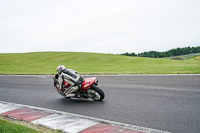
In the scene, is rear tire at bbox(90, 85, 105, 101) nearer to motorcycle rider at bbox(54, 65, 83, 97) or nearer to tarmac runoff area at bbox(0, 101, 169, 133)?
motorcycle rider at bbox(54, 65, 83, 97)

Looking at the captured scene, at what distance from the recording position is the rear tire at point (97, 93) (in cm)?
778

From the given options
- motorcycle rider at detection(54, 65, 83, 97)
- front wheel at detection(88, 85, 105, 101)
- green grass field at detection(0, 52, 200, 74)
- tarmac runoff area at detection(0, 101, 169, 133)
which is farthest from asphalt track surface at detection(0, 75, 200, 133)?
green grass field at detection(0, 52, 200, 74)

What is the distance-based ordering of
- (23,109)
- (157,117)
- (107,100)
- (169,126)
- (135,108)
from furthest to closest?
1. (107,100)
2. (23,109)
3. (135,108)
4. (157,117)
5. (169,126)

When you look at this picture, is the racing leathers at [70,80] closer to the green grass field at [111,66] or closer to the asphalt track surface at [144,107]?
the asphalt track surface at [144,107]

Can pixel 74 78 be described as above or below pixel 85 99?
above

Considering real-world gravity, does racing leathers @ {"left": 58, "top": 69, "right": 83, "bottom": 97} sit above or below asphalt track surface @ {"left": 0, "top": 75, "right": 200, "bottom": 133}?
above

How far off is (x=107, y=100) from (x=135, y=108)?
1.63 m

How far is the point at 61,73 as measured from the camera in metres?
8.10

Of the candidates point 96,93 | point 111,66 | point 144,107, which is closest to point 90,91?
point 96,93

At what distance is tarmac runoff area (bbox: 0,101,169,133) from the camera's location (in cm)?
488

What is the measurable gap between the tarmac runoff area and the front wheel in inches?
65.9

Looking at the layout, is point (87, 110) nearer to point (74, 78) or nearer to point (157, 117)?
point (74, 78)

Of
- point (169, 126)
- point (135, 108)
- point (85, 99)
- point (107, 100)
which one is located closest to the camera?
point (169, 126)

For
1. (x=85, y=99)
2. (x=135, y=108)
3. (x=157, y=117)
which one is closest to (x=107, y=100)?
(x=85, y=99)
